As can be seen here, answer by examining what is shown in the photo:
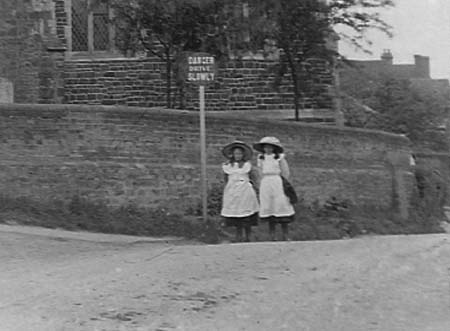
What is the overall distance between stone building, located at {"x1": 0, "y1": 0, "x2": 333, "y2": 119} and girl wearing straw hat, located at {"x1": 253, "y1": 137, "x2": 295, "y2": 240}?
11.7 m

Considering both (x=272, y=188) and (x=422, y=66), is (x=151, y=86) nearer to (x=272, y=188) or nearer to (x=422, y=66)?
(x=272, y=188)

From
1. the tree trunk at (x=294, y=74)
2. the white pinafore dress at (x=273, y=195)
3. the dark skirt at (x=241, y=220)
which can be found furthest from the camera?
the tree trunk at (x=294, y=74)

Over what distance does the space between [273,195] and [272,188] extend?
100 mm

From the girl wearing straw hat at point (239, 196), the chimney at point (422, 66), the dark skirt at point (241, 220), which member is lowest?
the dark skirt at point (241, 220)

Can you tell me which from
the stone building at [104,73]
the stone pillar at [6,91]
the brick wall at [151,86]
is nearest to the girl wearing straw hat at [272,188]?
the stone pillar at [6,91]

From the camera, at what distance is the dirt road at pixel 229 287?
8023mm

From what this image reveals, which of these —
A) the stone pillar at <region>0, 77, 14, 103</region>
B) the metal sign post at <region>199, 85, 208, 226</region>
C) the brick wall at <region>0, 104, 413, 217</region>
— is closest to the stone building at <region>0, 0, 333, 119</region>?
the stone pillar at <region>0, 77, 14, 103</region>

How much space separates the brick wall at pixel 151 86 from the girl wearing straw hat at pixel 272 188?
12.8 meters

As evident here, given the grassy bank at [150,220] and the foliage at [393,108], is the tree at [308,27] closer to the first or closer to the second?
the grassy bank at [150,220]

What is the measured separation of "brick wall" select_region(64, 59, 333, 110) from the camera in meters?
26.5

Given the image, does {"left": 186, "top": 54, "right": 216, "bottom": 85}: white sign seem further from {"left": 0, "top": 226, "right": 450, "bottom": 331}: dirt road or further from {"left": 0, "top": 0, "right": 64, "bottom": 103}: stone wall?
{"left": 0, "top": 0, "right": 64, "bottom": 103}: stone wall

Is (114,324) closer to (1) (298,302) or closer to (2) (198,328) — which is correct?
(2) (198,328)

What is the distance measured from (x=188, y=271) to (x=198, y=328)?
235 cm

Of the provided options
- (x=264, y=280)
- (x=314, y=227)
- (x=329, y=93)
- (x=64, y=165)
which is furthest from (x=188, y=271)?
(x=329, y=93)
